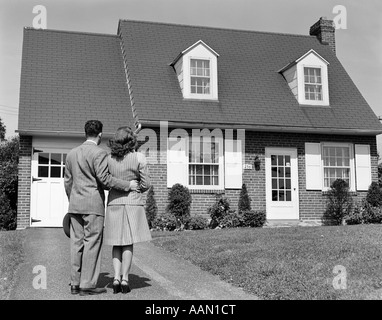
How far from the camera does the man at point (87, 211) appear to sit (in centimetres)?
570

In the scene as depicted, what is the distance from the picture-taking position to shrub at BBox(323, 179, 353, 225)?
15.4m

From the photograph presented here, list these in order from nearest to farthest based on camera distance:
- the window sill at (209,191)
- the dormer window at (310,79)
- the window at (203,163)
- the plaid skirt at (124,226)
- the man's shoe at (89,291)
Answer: the man's shoe at (89,291) < the plaid skirt at (124,226) < the window sill at (209,191) < the window at (203,163) < the dormer window at (310,79)

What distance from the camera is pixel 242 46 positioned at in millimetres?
18406

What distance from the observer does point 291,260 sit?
291 inches

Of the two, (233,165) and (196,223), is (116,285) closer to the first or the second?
(196,223)

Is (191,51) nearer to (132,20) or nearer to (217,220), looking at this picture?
(132,20)

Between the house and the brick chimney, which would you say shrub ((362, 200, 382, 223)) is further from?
the brick chimney

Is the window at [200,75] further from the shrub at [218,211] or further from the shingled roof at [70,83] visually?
the shrub at [218,211]

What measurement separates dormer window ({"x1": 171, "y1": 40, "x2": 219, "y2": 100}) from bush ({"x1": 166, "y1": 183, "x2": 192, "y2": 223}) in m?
2.99

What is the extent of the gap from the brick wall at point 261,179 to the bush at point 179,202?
24 centimetres

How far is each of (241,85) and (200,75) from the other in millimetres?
1510

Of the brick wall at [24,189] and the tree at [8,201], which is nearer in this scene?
the brick wall at [24,189]

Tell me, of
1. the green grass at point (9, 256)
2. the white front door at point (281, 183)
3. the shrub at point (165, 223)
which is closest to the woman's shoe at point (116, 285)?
the green grass at point (9, 256)

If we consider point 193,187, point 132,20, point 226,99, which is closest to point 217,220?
point 193,187
